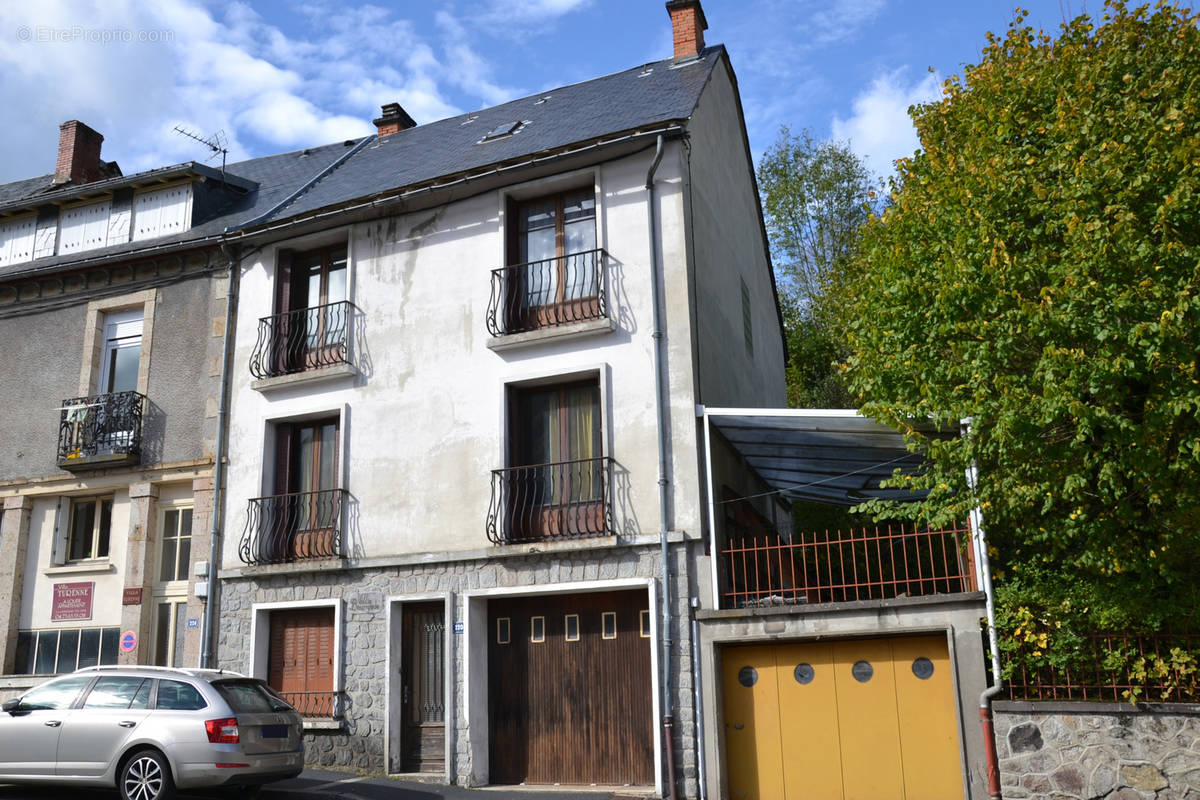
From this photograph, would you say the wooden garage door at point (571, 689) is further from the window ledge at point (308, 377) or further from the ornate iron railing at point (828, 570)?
the window ledge at point (308, 377)

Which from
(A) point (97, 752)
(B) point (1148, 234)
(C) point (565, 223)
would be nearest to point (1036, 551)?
(B) point (1148, 234)

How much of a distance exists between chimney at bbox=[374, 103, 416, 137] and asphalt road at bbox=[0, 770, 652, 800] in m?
13.1

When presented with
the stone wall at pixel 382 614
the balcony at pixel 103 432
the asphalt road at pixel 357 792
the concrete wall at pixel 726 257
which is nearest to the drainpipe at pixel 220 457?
the stone wall at pixel 382 614

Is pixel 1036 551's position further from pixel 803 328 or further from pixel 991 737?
pixel 803 328

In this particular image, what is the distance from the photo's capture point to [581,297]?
44.3ft

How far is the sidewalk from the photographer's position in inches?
445

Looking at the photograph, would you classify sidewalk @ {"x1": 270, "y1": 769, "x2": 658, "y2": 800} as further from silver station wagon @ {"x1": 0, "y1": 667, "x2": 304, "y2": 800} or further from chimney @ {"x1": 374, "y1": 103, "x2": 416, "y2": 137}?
chimney @ {"x1": 374, "y1": 103, "x2": 416, "y2": 137}

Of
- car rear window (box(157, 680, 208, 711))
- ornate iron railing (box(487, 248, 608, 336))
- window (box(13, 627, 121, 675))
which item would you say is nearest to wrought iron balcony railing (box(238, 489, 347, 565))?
window (box(13, 627, 121, 675))

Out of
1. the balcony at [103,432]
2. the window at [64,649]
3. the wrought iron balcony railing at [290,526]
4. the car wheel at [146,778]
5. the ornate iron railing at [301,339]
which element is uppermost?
the ornate iron railing at [301,339]

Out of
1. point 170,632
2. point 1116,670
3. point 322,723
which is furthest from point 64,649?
point 1116,670

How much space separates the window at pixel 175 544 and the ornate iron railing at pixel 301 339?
259 cm

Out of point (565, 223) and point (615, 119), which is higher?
point (615, 119)

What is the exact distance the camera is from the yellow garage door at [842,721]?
10594 millimetres

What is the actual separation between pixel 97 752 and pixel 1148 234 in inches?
433
